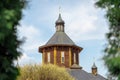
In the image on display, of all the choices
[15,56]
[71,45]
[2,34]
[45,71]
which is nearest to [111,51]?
[15,56]

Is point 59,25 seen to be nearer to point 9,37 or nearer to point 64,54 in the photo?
point 64,54

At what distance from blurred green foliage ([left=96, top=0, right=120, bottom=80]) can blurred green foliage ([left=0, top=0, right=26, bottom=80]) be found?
3.58 metres

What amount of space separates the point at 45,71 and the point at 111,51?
4270 cm

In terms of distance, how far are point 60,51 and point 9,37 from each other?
82699mm

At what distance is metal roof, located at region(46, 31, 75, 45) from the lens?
93.8 m

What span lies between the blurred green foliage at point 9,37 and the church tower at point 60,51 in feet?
266

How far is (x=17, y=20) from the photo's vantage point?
36.6 feet

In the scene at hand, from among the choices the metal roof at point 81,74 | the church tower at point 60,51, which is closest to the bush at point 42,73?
the metal roof at point 81,74

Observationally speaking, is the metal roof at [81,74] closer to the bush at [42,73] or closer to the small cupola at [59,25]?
the small cupola at [59,25]

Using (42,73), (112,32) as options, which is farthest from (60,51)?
(112,32)

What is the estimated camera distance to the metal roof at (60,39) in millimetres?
93825

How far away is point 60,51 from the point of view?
93.4m

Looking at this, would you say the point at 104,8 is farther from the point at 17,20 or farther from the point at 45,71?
the point at 45,71

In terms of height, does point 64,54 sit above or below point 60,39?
below
